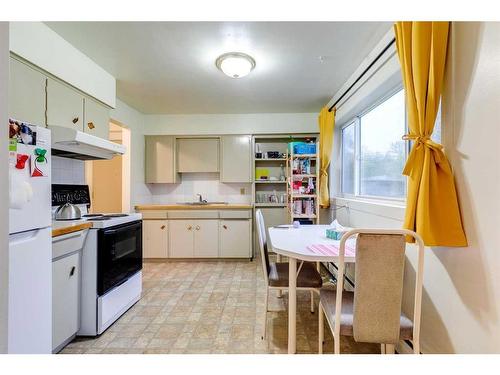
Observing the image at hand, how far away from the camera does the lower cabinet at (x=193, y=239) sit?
143 inches

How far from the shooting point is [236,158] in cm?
389

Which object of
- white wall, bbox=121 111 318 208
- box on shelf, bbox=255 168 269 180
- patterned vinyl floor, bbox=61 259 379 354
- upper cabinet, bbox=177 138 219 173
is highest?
white wall, bbox=121 111 318 208

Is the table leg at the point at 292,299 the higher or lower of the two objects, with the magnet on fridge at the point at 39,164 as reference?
lower

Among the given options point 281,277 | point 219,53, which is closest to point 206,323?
point 281,277

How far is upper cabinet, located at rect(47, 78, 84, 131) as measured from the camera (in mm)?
1880

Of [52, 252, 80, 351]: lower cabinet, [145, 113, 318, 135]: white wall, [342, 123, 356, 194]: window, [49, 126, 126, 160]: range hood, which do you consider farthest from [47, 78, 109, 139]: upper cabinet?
[342, 123, 356, 194]: window

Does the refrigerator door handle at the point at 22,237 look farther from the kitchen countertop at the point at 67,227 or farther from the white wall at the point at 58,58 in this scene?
the white wall at the point at 58,58

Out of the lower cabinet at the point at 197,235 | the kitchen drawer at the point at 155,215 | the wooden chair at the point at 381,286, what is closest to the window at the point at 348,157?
the lower cabinet at the point at 197,235

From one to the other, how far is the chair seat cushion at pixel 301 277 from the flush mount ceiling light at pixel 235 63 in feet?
5.99

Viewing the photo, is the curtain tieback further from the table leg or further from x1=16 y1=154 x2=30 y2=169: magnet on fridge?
x1=16 y1=154 x2=30 y2=169: magnet on fridge

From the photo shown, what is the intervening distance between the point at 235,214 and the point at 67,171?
7.08 ft

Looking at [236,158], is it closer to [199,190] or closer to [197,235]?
[199,190]

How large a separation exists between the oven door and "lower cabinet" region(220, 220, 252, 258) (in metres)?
1.46
